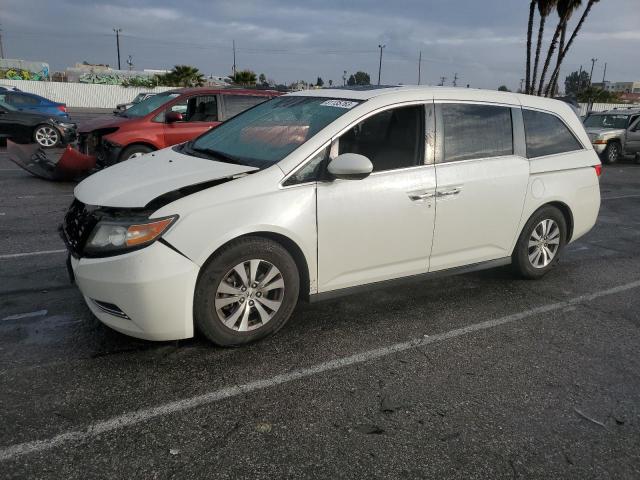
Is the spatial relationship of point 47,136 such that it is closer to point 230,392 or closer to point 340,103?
point 340,103

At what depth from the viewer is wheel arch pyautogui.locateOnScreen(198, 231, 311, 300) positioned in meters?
3.32

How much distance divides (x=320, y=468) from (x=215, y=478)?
1.53ft

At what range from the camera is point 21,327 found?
12.1 feet

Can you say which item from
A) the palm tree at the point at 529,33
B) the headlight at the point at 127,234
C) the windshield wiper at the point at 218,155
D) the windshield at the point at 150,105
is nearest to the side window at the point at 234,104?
the windshield at the point at 150,105

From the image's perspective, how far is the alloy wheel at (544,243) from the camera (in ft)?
16.1

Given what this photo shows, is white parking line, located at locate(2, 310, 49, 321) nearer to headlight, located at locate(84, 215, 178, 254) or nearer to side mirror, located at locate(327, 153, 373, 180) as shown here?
headlight, located at locate(84, 215, 178, 254)

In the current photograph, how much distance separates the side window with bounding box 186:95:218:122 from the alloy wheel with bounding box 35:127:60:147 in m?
6.49

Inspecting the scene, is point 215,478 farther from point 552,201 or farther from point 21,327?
Result: point 552,201

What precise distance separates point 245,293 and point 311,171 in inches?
36.4

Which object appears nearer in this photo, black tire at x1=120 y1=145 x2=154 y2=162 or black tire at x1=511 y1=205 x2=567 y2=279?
Answer: black tire at x1=511 y1=205 x2=567 y2=279

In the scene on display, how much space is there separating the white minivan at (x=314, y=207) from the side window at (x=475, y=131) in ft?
0.04

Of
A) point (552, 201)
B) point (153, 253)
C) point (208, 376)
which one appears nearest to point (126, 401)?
point (208, 376)

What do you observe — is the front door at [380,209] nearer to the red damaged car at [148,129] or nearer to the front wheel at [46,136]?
the red damaged car at [148,129]

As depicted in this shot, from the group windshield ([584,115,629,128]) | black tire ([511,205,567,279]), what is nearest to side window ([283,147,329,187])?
black tire ([511,205,567,279])
